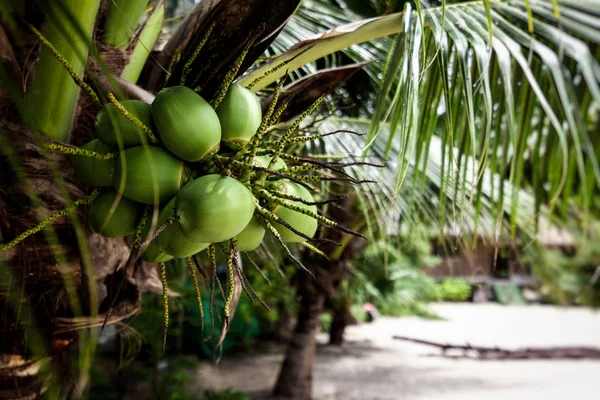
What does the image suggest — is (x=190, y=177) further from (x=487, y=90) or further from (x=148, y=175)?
(x=487, y=90)

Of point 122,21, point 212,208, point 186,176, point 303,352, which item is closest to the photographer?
point 212,208

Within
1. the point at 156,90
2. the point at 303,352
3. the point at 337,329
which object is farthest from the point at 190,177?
the point at 337,329

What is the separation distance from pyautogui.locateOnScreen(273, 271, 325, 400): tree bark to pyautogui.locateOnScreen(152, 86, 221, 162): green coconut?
420 centimetres

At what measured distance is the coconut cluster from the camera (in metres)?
0.73

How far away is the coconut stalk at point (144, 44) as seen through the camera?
44.2 inches

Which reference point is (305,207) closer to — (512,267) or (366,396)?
(366,396)

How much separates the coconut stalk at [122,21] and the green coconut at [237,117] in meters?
0.32

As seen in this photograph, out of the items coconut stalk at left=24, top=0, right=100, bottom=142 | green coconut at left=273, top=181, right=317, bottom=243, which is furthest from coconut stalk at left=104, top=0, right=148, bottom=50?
green coconut at left=273, top=181, right=317, bottom=243

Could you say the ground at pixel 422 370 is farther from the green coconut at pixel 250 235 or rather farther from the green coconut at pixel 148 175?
the green coconut at pixel 148 175

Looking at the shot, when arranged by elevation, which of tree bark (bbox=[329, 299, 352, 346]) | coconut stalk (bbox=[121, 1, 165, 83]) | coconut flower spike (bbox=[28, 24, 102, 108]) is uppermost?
coconut stalk (bbox=[121, 1, 165, 83])

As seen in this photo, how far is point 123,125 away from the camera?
80 cm

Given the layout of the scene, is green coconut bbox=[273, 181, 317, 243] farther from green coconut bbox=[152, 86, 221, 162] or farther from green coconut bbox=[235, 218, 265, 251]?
green coconut bbox=[152, 86, 221, 162]

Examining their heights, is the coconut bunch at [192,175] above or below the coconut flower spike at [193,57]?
below

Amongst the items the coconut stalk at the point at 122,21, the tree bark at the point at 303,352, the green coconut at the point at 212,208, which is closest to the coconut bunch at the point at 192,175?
the green coconut at the point at 212,208
